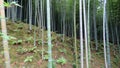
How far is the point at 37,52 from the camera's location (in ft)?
33.0

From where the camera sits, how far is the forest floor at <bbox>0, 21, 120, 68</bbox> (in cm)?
939

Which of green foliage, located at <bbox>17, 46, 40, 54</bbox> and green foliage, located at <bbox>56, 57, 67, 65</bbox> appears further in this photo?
green foliage, located at <bbox>17, 46, 40, 54</bbox>

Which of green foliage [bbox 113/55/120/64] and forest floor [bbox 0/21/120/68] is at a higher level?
forest floor [bbox 0/21/120/68]

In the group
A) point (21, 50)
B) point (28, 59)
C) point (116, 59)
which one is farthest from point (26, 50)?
point (116, 59)

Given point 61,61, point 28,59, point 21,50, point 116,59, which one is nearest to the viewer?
point 28,59

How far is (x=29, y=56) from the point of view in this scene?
972 centimetres

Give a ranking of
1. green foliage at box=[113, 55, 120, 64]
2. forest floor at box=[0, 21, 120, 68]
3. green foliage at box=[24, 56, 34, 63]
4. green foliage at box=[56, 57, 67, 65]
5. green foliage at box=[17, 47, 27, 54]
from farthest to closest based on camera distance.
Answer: green foliage at box=[113, 55, 120, 64] < green foliage at box=[17, 47, 27, 54] < green foliage at box=[56, 57, 67, 65] < forest floor at box=[0, 21, 120, 68] < green foliage at box=[24, 56, 34, 63]

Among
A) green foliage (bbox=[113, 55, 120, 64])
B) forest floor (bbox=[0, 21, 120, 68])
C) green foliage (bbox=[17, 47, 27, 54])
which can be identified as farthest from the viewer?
green foliage (bbox=[113, 55, 120, 64])

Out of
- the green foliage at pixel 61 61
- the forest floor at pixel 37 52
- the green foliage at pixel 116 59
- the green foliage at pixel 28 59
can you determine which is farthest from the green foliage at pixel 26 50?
the green foliage at pixel 116 59

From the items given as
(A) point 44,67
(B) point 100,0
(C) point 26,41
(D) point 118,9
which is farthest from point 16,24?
(D) point 118,9

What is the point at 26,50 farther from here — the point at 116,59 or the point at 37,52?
the point at 116,59

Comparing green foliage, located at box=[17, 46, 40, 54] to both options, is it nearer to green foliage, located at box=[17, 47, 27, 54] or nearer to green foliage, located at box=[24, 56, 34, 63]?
green foliage, located at box=[17, 47, 27, 54]

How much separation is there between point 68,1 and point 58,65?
22.6 ft

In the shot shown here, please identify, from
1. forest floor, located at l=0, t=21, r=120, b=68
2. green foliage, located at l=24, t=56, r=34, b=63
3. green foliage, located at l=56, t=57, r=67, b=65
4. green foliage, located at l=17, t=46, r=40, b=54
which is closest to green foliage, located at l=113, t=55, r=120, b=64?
forest floor, located at l=0, t=21, r=120, b=68
